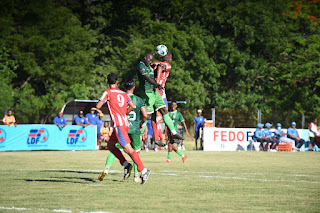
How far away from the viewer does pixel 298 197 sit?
894 cm

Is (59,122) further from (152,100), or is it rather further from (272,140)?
(152,100)

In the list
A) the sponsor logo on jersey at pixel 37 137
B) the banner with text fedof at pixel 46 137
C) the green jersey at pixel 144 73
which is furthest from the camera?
the sponsor logo on jersey at pixel 37 137

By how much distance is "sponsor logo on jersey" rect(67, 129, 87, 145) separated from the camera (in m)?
30.2

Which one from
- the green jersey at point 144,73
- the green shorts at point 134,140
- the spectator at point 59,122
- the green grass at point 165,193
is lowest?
the green grass at point 165,193

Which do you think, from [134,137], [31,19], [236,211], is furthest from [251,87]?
[236,211]

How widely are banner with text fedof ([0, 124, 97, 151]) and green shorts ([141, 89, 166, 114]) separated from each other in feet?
52.9

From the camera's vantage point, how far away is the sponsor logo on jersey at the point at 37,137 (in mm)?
29312

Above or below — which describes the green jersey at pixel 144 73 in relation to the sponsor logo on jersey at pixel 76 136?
above

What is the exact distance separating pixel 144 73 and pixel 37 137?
56.0 feet

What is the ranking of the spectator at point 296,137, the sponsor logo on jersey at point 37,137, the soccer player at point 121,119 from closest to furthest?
1. the soccer player at point 121,119
2. the sponsor logo on jersey at point 37,137
3. the spectator at point 296,137

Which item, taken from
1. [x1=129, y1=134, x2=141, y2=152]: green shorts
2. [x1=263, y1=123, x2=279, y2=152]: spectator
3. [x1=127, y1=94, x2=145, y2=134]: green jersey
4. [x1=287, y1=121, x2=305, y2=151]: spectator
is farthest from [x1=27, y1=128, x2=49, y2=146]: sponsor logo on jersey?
[x1=127, y1=94, x2=145, y2=134]: green jersey

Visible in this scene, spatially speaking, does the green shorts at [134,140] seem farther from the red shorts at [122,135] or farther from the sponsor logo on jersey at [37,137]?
the sponsor logo on jersey at [37,137]

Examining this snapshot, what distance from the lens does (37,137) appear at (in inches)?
1159

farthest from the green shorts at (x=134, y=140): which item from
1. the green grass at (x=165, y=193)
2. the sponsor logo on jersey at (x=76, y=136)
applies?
the sponsor logo on jersey at (x=76, y=136)
